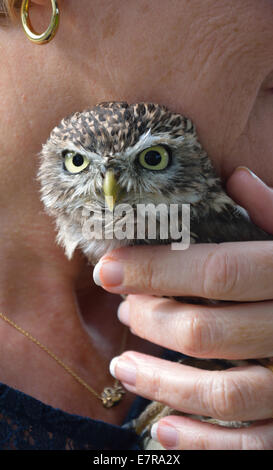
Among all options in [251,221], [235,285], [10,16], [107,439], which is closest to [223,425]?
[107,439]

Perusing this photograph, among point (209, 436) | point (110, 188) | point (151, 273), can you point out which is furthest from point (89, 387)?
point (110, 188)

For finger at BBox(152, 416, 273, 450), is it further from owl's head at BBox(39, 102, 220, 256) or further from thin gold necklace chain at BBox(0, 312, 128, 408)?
owl's head at BBox(39, 102, 220, 256)

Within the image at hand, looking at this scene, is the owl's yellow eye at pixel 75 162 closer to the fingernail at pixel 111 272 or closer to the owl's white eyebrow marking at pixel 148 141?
the owl's white eyebrow marking at pixel 148 141

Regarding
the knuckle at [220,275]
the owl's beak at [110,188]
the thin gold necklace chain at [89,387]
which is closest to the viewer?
the owl's beak at [110,188]

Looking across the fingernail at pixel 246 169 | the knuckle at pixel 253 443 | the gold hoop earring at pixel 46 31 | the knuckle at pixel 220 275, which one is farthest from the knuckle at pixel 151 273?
the gold hoop earring at pixel 46 31

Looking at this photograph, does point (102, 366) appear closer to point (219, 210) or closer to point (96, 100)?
point (219, 210)

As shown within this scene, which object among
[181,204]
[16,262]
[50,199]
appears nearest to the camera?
[181,204]

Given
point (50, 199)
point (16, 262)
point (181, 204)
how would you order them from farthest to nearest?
1. point (16, 262)
2. point (50, 199)
3. point (181, 204)

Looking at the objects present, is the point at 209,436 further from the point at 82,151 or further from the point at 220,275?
the point at 82,151
